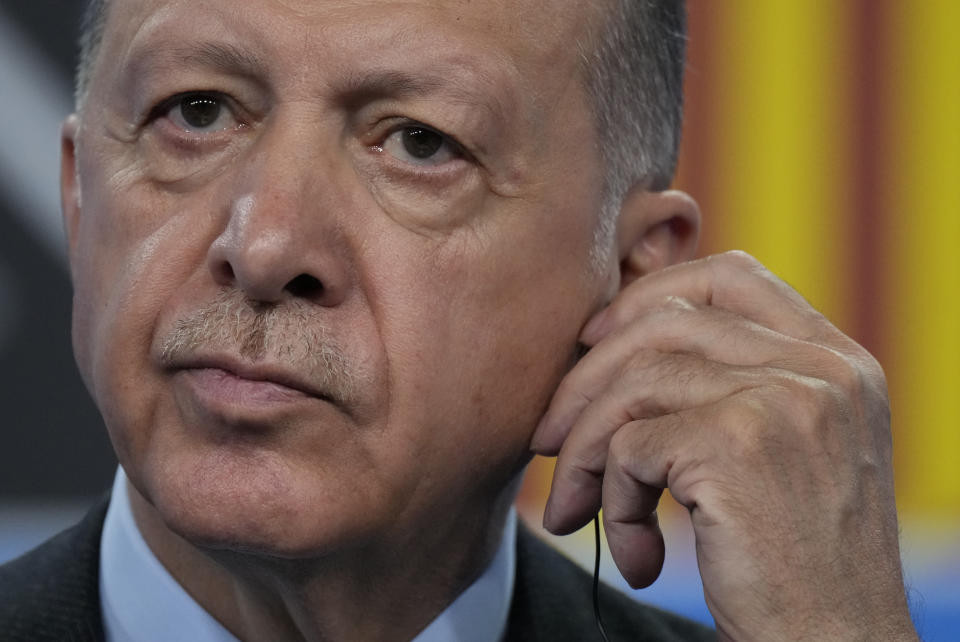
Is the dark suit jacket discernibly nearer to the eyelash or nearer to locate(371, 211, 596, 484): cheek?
locate(371, 211, 596, 484): cheek

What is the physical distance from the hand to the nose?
0.48m

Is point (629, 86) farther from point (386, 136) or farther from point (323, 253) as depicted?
point (323, 253)

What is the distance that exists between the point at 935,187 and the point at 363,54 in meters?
2.49

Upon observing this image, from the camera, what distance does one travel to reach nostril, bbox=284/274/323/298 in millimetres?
1816

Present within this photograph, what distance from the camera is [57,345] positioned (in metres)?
3.58

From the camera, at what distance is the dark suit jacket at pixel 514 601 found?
2.14 metres

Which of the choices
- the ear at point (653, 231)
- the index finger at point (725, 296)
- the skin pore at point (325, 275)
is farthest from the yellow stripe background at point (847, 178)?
the skin pore at point (325, 275)

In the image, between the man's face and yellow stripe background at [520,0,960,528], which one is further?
yellow stripe background at [520,0,960,528]

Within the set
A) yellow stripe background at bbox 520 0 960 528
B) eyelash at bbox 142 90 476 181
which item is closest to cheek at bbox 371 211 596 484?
eyelash at bbox 142 90 476 181

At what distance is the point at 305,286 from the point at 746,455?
66 centimetres

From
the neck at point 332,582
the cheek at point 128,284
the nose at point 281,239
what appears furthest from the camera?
the neck at point 332,582

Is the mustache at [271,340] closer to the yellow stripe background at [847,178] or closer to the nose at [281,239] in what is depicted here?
the nose at [281,239]

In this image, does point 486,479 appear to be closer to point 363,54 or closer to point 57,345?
point 363,54

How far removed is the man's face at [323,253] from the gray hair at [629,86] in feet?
0.27
